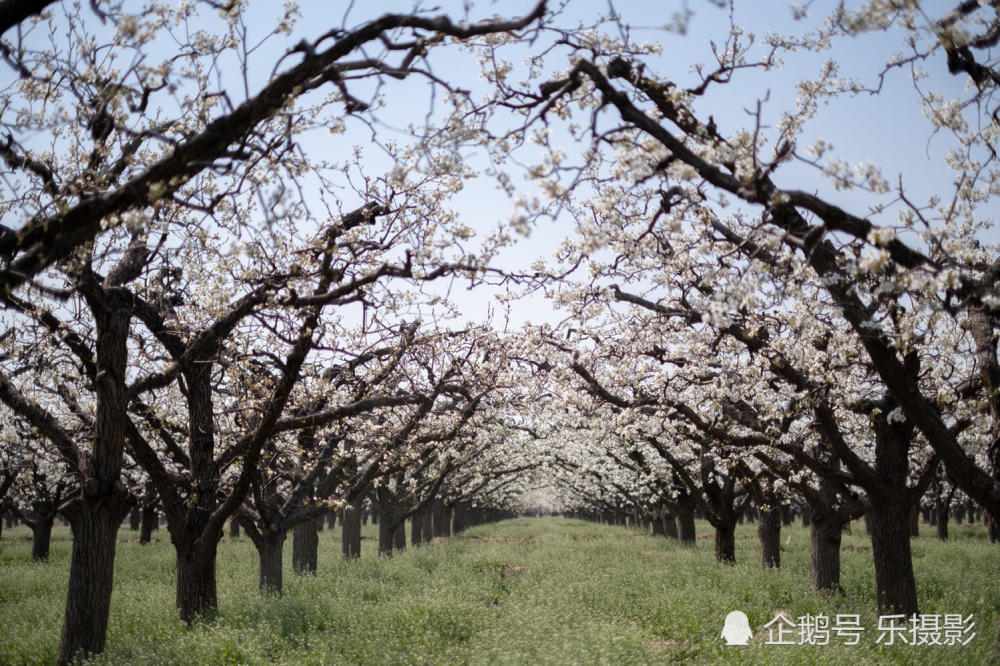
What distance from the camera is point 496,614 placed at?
14688mm

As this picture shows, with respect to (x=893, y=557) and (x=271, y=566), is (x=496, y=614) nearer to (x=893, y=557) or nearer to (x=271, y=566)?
(x=271, y=566)

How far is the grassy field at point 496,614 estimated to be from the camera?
1013cm

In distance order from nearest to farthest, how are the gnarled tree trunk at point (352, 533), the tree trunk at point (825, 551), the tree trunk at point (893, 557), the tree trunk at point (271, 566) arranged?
the tree trunk at point (893, 557) → the tree trunk at point (271, 566) → the tree trunk at point (825, 551) → the gnarled tree trunk at point (352, 533)

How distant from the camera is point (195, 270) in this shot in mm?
9484

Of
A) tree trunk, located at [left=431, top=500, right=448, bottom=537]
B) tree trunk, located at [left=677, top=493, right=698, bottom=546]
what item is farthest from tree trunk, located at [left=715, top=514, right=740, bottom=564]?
tree trunk, located at [left=431, top=500, right=448, bottom=537]

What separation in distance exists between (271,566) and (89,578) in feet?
23.0

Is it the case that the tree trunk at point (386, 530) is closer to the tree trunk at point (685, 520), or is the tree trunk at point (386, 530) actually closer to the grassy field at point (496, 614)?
the grassy field at point (496, 614)

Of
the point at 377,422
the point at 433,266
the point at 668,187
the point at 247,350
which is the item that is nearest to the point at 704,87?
the point at 668,187

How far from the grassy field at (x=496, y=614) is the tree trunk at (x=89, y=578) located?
1.33ft

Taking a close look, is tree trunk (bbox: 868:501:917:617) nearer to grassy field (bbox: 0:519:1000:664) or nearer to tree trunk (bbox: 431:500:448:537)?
grassy field (bbox: 0:519:1000:664)

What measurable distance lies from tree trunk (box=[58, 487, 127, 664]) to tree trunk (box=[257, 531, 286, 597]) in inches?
230

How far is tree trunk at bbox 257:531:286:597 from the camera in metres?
15.6

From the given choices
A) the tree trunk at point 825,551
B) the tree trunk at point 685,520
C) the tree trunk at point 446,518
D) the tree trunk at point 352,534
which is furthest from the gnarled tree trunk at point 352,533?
the tree trunk at point 825,551

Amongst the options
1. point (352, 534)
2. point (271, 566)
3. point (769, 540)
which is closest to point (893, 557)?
point (769, 540)
